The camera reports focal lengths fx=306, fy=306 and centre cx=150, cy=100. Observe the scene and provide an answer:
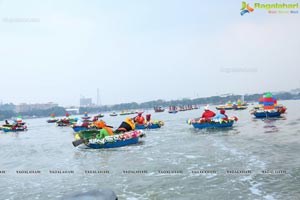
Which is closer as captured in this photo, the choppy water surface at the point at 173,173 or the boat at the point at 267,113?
the choppy water surface at the point at 173,173

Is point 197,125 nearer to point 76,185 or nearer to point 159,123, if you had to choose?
point 159,123

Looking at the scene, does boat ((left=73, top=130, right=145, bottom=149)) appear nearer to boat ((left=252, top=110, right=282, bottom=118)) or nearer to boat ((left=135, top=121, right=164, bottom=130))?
boat ((left=135, top=121, right=164, bottom=130))

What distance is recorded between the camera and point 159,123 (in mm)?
43281

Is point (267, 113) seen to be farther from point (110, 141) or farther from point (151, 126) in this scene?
point (110, 141)

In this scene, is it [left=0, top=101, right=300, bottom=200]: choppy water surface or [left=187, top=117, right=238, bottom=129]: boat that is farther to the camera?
[left=187, top=117, right=238, bottom=129]: boat

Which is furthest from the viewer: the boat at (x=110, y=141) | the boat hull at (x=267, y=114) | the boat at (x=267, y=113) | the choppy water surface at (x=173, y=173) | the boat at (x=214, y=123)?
the boat hull at (x=267, y=114)

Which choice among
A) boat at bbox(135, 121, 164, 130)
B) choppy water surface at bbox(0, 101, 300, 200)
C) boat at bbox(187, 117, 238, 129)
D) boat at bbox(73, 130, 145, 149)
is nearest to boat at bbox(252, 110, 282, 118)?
boat at bbox(187, 117, 238, 129)

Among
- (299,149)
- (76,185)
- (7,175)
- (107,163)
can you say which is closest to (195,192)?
(76,185)

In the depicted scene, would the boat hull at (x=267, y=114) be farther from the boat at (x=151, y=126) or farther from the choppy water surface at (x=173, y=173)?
the choppy water surface at (x=173, y=173)

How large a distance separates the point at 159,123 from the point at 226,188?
3183 cm

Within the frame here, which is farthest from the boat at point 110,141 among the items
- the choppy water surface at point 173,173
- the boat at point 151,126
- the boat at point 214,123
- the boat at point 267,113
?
the boat at point 267,113

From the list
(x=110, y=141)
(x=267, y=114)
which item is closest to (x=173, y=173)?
(x=110, y=141)

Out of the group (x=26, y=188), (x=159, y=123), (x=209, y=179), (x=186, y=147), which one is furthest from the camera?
(x=159, y=123)

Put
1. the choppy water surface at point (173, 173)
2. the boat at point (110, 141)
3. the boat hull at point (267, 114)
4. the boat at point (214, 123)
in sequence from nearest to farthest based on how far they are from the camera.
→ the choppy water surface at point (173, 173) < the boat at point (110, 141) < the boat at point (214, 123) < the boat hull at point (267, 114)
